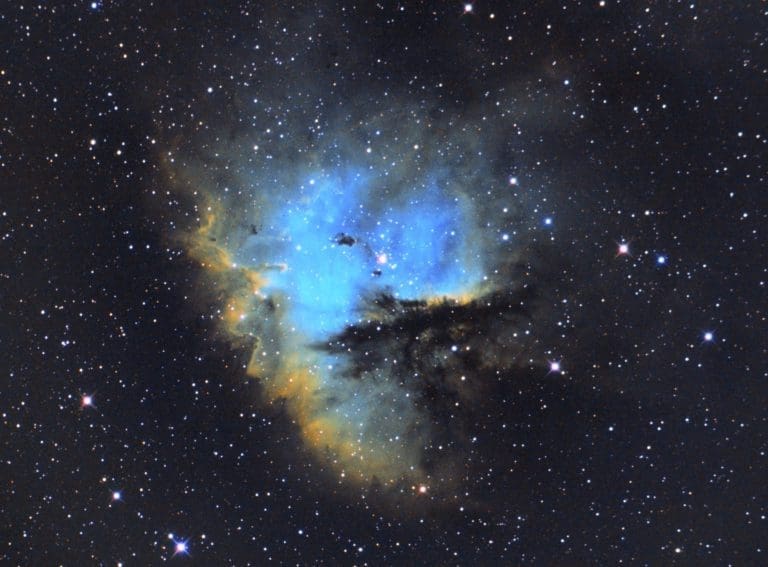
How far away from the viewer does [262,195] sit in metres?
4.04

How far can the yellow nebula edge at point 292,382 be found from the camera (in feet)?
13.4

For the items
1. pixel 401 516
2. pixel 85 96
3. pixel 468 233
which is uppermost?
pixel 85 96

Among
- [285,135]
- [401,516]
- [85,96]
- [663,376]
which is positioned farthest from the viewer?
[401,516]

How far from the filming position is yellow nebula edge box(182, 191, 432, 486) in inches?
160

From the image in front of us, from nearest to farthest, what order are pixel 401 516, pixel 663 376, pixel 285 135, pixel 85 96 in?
pixel 85 96 → pixel 285 135 → pixel 663 376 → pixel 401 516

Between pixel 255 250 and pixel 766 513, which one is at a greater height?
pixel 255 250

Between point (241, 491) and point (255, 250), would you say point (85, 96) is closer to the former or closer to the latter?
point (255, 250)

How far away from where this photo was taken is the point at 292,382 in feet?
14.4

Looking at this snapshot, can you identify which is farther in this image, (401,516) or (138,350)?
(401,516)

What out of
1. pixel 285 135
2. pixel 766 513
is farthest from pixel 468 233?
pixel 766 513

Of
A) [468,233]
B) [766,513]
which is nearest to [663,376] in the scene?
[766,513]

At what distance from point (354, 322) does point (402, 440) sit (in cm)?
107

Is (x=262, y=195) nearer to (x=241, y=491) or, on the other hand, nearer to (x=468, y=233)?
(x=468, y=233)

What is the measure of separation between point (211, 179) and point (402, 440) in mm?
2546
